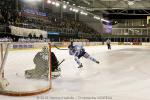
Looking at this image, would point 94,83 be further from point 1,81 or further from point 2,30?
point 2,30

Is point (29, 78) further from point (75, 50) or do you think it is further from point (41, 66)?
point (75, 50)

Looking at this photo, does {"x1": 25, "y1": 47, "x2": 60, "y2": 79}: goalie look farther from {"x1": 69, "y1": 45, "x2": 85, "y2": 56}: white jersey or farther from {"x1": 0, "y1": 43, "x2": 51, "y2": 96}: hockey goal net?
{"x1": 69, "y1": 45, "x2": 85, "y2": 56}: white jersey

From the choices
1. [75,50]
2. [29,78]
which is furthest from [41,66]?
[75,50]

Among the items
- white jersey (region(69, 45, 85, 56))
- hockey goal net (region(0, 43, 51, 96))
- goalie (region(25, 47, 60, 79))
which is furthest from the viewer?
white jersey (region(69, 45, 85, 56))

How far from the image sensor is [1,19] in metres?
18.2

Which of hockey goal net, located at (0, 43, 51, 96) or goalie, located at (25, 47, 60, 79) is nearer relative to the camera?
hockey goal net, located at (0, 43, 51, 96)

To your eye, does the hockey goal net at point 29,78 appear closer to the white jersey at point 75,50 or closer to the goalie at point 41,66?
the goalie at point 41,66

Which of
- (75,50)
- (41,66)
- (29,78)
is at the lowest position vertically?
(29,78)

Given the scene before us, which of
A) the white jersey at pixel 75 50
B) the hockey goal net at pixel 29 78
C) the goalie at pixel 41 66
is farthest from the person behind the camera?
the white jersey at pixel 75 50

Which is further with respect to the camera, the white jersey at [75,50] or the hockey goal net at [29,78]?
the white jersey at [75,50]

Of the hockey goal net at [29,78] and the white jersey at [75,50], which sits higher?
the white jersey at [75,50]

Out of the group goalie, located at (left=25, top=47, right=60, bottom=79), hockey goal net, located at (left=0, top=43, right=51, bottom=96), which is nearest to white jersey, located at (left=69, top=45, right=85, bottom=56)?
hockey goal net, located at (left=0, top=43, right=51, bottom=96)

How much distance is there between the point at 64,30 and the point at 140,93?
2334 cm

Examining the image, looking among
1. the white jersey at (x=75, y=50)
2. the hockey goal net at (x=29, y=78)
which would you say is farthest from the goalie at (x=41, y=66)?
the white jersey at (x=75, y=50)
